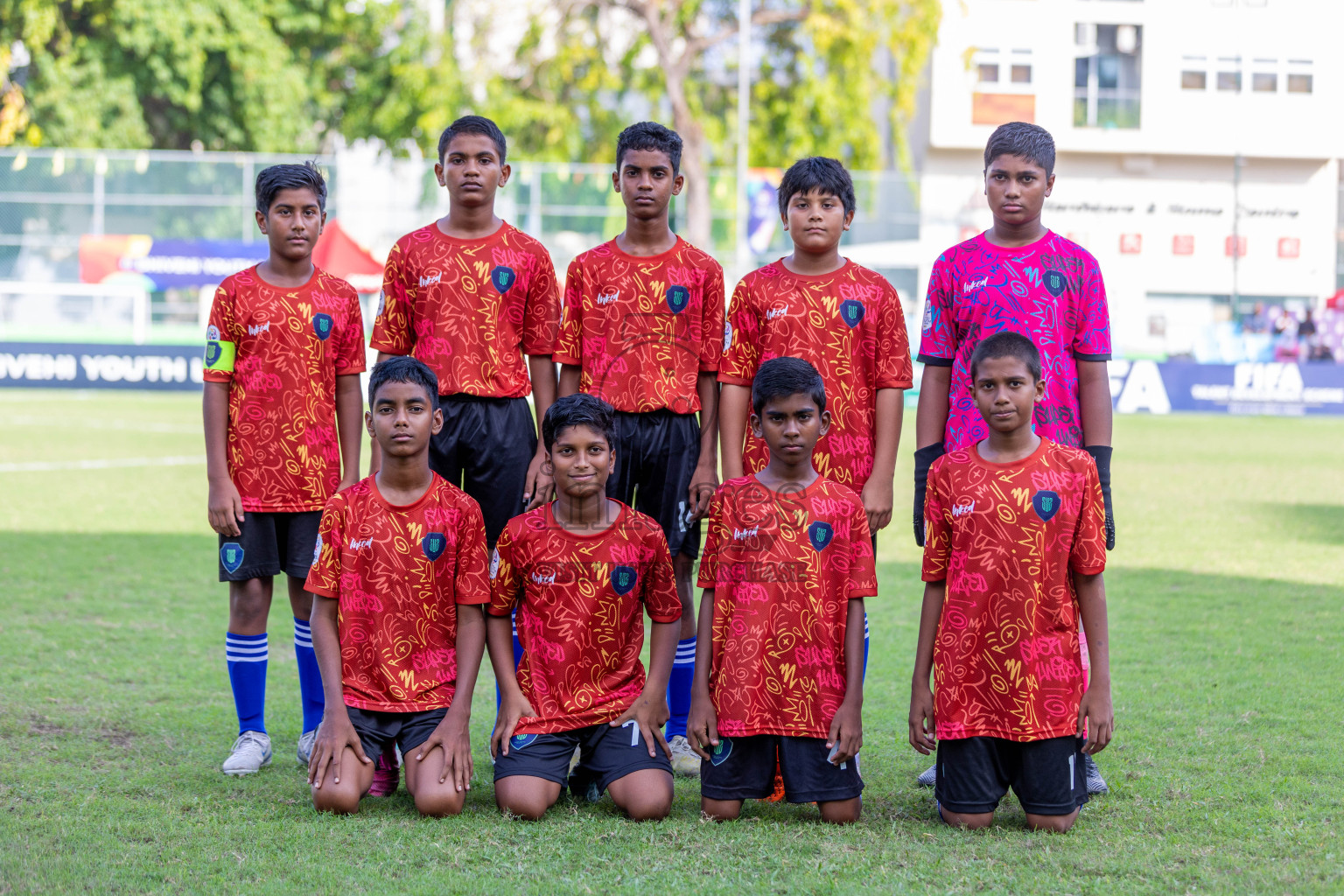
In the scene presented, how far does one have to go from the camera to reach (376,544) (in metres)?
4.00

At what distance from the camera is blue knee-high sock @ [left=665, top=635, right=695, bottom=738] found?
4500mm

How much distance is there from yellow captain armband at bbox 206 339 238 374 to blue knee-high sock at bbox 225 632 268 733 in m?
0.88

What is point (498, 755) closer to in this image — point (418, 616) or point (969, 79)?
point (418, 616)

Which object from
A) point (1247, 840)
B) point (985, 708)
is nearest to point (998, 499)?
point (985, 708)

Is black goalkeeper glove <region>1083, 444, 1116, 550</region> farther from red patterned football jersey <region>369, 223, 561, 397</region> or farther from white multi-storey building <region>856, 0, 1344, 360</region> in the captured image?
white multi-storey building <region>856, 0, 1344, 360</region>

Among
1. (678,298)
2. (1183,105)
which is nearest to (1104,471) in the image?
(678,298)

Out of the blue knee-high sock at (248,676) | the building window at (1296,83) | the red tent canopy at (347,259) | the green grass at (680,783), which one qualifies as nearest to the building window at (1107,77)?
the building window at (1296,83)

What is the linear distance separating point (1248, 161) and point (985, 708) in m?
34.0

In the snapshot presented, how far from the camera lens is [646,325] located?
432cm

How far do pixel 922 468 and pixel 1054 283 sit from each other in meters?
0.68

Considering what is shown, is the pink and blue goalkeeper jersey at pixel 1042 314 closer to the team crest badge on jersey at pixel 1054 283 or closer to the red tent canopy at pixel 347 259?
the team crest badge on jersey at pixel 1054 283

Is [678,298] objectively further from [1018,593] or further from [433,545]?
[1018,593]

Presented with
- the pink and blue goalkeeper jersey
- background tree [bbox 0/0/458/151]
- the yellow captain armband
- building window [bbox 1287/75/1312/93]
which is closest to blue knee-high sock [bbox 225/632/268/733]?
the yellow captain armband

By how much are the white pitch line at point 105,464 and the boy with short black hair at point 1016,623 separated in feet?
34.7
